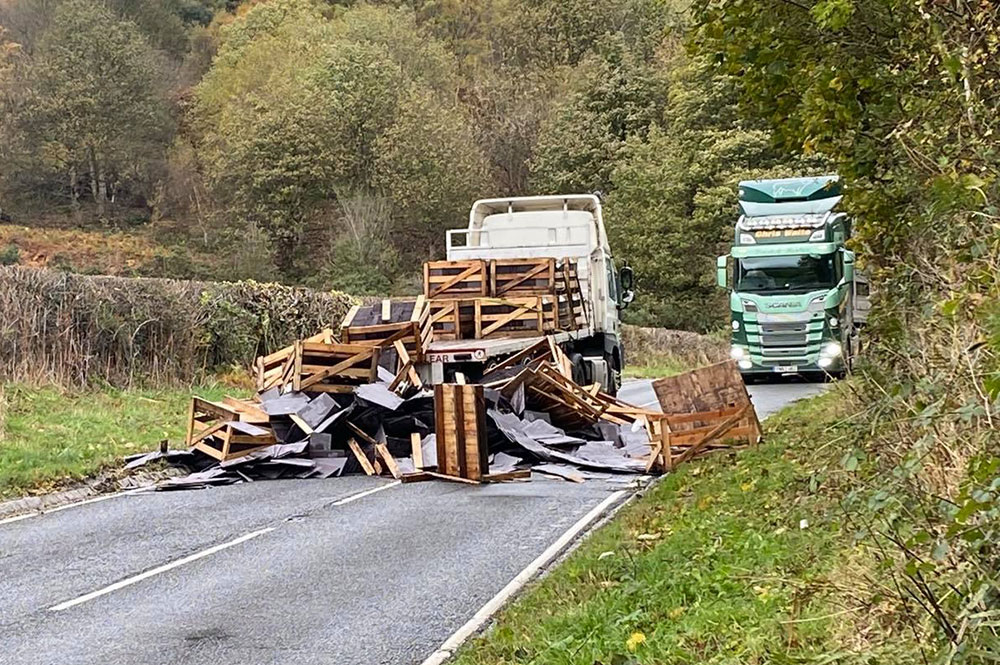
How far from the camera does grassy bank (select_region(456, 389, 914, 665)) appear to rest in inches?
193

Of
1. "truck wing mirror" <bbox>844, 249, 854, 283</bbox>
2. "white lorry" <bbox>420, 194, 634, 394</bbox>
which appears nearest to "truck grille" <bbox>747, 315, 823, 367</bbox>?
"truck wing mirror" <bbox>844, 249, 854, 283</bbox>

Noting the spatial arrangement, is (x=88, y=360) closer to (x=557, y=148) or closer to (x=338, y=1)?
(x=557, y=148)

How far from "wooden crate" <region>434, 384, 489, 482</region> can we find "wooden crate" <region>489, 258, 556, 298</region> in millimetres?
5816

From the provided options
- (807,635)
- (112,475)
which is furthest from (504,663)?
(112,475)

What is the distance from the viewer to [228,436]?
555 inches

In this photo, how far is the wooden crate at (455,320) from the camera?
A: 58.7 ft

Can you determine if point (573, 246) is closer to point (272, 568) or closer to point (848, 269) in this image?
point (848, 269)

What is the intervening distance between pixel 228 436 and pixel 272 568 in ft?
18.6

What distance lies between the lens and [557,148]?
58625mm

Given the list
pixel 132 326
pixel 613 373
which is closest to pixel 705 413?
pixel 613 373

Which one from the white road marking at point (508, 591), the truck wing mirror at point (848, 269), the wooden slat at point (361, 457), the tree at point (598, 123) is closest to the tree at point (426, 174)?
the tree at point (598, 123)

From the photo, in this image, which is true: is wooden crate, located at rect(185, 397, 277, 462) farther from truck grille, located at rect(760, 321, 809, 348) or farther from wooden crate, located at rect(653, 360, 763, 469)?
truck grille, located at rect(760, 321, 809, 348)

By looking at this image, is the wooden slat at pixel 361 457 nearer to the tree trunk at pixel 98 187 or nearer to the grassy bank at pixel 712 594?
the grassy bank at pixel 712 594

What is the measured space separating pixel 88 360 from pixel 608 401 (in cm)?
931
